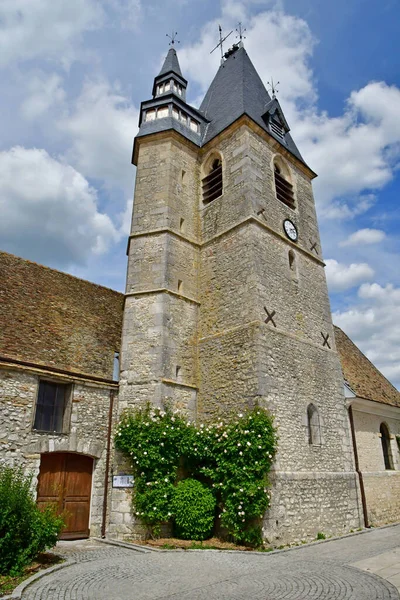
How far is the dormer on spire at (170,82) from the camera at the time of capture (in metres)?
16.9

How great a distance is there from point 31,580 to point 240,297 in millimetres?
8004

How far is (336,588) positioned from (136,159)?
46.5 ft

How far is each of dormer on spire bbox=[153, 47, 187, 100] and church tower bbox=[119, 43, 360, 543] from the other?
3.66 ft

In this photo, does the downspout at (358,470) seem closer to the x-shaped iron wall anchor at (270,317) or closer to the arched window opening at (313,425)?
the arched window opening at (313,425)

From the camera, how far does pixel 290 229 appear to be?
46.3ft

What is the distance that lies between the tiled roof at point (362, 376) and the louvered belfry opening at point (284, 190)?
6.22 metres

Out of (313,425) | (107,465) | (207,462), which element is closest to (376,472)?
(313,425)

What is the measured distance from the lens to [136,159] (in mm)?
15727

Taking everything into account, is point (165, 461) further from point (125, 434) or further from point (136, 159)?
point (136, 159)

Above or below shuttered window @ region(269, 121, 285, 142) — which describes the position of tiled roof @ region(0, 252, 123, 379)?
below

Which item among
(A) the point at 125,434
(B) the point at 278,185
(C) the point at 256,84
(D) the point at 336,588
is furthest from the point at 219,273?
(C) the point at 256,84

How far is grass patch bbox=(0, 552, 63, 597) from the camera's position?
5.74 m

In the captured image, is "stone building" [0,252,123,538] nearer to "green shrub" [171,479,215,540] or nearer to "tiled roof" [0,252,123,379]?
"tiled roof" [0,252,123,379]

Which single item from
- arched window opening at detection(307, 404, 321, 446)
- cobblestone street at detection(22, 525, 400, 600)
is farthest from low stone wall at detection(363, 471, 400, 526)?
cobblestone street at detection(22, 525, 400, 600)
